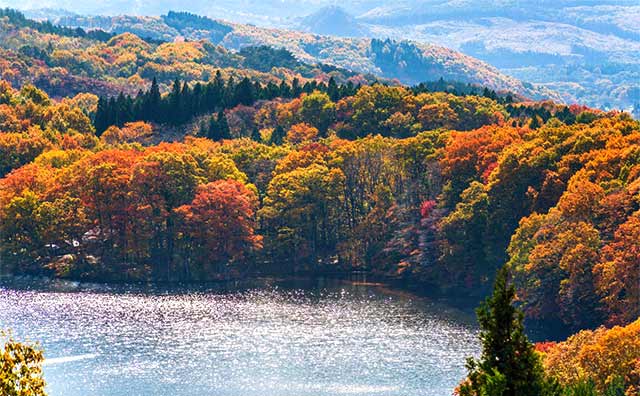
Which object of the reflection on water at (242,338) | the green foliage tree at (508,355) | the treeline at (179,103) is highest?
the treeline at (179,103)

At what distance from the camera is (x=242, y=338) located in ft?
298

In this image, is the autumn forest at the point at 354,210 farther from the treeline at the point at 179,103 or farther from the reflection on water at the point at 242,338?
the treeline at the point at 179,103

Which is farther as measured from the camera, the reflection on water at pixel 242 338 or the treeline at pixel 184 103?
the treeline at pixel 184 103

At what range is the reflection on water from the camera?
77375 mm

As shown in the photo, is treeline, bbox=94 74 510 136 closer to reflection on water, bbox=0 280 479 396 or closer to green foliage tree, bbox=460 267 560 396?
reflection on water, bbox=0 280 479 396

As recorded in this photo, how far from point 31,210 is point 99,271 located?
960 cm

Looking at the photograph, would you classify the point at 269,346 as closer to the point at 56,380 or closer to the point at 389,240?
the point at 56,380

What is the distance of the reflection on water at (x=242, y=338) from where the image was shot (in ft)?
254

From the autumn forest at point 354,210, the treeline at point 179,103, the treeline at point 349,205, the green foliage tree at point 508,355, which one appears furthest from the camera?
the treeline at point 179,103

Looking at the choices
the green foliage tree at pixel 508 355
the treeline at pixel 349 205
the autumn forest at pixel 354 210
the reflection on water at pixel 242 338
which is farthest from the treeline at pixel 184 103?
the green foliage tree at pixel 508 355

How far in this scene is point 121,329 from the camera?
94.1 m

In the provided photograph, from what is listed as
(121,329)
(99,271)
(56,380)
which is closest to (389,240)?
(99,271)

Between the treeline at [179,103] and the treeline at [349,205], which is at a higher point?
the treeline at [179,103]

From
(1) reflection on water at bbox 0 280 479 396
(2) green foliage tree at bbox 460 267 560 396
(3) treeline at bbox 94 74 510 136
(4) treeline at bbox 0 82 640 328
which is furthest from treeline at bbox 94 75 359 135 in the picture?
(2) green foliage tree at bbox 460 267 560 396
